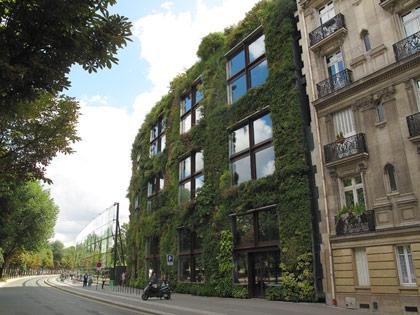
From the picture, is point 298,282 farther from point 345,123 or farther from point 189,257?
point 189,257

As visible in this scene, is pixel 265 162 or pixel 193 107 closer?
pixel 265 162

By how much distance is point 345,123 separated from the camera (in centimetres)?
1794

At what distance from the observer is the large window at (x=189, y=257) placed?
2722 centimetres

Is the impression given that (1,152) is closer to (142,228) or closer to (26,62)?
(26,62)

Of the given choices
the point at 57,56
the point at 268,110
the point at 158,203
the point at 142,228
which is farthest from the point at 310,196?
the point at 142,228

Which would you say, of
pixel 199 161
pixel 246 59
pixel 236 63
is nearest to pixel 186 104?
pixel 199 161

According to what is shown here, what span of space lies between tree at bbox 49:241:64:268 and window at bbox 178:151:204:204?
137 meters

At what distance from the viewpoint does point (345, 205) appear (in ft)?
55.7

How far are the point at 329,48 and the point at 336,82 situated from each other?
6.90 feet

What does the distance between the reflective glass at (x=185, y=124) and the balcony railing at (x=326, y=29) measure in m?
14.8

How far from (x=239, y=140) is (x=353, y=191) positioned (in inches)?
382

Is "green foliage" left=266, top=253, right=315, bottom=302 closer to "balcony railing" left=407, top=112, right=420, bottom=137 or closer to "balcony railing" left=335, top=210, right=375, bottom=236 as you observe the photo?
"balcony railing" left=335, top=210, right=375, bottom=236

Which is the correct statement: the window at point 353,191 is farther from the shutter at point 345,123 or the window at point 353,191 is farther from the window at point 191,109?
the window at point 191,109

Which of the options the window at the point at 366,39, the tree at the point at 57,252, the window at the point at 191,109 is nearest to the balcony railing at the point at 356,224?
the window at the point at 366,39
